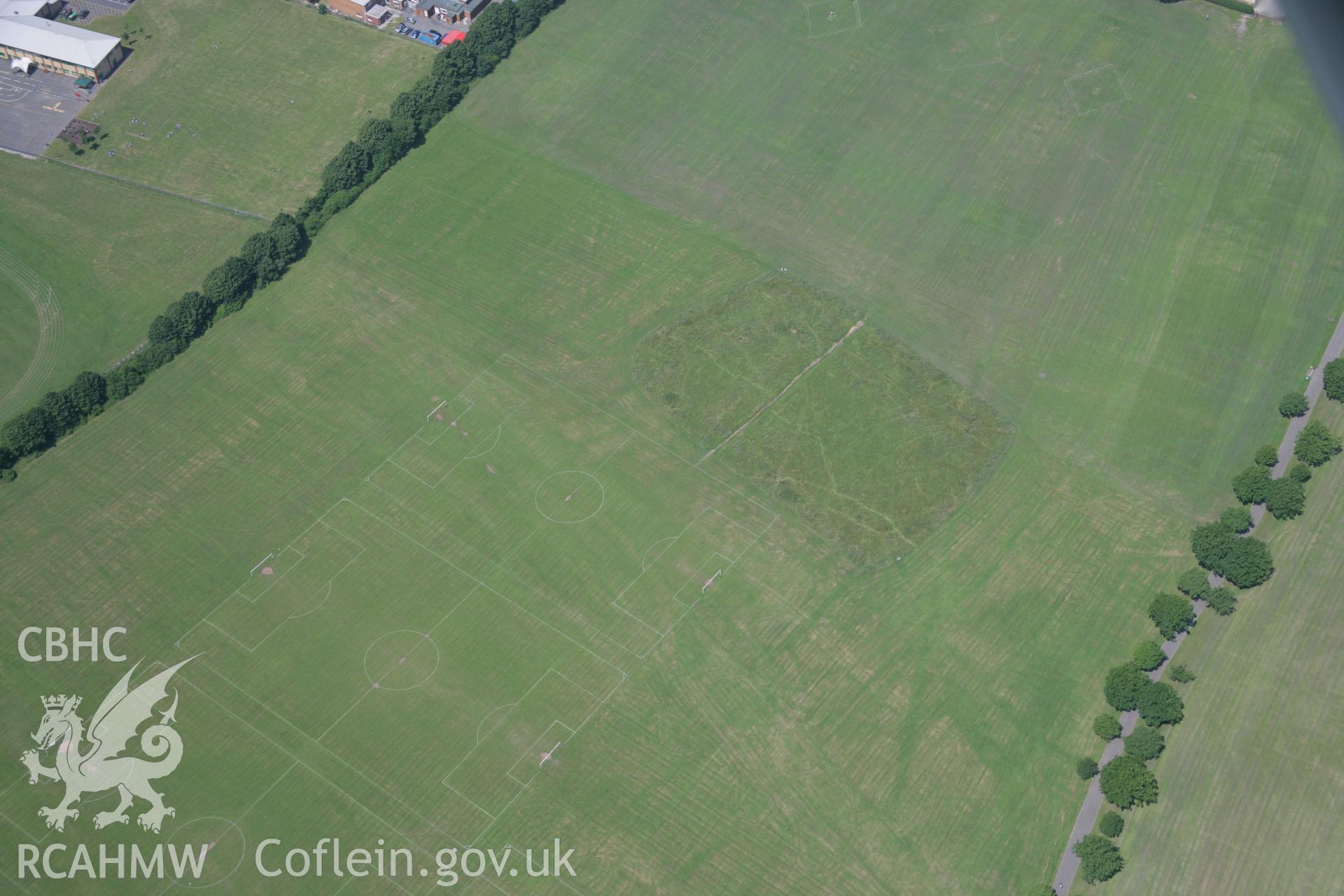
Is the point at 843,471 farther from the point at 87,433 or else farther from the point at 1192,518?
the point at 87,433

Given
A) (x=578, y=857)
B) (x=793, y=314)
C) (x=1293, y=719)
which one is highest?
(x=793, y=314)

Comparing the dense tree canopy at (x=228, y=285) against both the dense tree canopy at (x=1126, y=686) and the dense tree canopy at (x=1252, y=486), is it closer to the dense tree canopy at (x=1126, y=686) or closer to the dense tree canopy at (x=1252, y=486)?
the dense tree canopy at (x=1126, y=686)

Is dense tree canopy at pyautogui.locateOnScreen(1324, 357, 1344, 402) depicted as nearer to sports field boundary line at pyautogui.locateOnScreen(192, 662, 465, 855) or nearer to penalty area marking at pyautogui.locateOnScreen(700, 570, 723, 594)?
penalty area marking at pyautogui.locateOnScreen(700, 570, 723, 594)

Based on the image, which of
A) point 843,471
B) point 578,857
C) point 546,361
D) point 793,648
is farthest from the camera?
point 546,361

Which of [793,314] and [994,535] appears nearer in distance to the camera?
[994,535]

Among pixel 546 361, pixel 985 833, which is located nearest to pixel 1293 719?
pixel 985 833
